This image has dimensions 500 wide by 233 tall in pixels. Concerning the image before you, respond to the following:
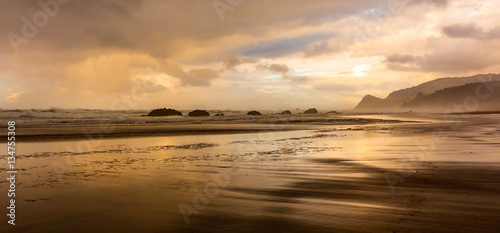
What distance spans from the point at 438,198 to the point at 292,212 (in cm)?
323

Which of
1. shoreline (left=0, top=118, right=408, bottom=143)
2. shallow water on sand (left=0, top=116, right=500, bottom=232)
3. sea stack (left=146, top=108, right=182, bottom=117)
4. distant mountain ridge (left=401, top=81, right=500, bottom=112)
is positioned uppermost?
distant mountain ridge (left=401, top=81, right=500, bottom=112)

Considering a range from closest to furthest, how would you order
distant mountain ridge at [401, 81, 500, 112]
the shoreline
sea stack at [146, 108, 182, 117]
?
the shoreline, sea stack at [146, 108, 182, 117], distant mountain ridge at [401, 81, 500, 112]

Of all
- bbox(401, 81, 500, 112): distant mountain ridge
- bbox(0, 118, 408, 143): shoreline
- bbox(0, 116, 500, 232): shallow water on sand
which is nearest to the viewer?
bbox(0, 116, 500, 232): shallow water on sand

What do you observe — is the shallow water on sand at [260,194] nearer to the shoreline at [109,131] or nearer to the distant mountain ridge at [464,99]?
the shoreline at [109,131]

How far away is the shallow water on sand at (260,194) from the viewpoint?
5.17 m

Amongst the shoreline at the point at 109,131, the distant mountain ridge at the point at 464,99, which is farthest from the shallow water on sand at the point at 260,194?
the distant mountain ridge at the point at 464,99

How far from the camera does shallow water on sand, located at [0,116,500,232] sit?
17.0 ft

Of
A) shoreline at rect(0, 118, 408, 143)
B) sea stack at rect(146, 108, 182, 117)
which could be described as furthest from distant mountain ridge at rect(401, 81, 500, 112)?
shoreline at rect(0, 118, 408, 143)

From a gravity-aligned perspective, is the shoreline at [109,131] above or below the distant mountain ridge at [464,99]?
below

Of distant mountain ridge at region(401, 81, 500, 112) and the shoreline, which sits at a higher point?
distant mountain ridge at region(401, 81, 500, 112)

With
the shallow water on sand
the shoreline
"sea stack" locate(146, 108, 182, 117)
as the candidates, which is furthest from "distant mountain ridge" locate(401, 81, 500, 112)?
the shallow water on sand

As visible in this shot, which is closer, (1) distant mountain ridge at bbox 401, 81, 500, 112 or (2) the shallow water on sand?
(2) the shallow water on sand

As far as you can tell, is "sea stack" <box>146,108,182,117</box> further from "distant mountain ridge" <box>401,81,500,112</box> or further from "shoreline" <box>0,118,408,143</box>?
"distant mountain ridge" <box>401,81,500,112</box>

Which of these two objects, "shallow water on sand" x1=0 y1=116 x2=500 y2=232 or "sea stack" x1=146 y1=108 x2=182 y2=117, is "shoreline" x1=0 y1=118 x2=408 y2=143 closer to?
"shallow water on sand" x1=0 y1=116 x2=500 y2=232
